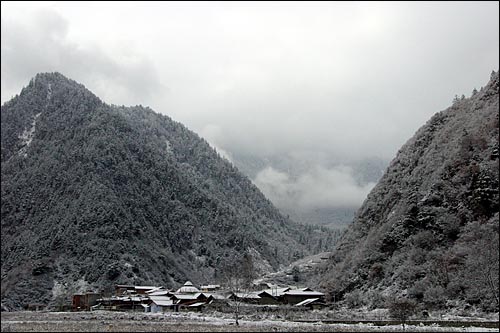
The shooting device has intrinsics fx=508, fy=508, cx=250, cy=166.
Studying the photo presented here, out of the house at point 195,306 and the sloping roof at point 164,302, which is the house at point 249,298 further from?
the sloping roof at point 164,302

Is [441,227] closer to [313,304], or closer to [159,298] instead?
[313,304]

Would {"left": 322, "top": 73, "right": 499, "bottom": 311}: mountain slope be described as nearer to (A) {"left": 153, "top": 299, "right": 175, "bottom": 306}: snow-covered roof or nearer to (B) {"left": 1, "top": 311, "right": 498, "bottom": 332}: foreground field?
(B) {"left": 1, "top": 311, "right": 498, "bottom": 332}: foreground field

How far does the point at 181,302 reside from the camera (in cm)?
11075

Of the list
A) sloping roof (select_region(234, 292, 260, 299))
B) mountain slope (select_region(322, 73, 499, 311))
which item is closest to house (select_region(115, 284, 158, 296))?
sloping roof (select_region(234, 292, 260, 299))

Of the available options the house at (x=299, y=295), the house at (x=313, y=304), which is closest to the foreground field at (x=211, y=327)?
the house at (x=313, y=304)

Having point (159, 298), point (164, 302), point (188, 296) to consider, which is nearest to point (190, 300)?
point (188, 296)

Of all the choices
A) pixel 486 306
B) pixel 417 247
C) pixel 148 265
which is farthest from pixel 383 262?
pixel 148 265

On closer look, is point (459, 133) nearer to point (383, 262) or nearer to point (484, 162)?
point (484, 162)

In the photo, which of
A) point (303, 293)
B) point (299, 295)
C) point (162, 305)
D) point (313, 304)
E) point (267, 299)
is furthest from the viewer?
point (267, 299)

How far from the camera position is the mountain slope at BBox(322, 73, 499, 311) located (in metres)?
69.7

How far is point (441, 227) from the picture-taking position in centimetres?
8325

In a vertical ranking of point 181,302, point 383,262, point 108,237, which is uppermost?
point 108,237

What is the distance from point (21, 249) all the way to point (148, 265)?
1567 inches

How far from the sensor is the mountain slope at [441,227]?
69.7m
